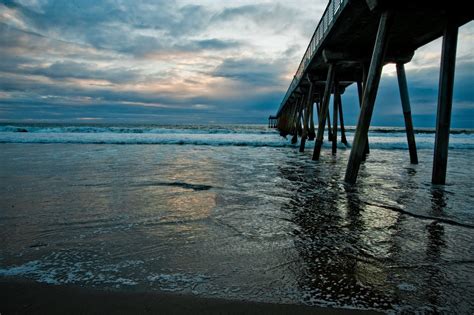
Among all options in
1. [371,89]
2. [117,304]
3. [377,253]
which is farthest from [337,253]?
[371,89]

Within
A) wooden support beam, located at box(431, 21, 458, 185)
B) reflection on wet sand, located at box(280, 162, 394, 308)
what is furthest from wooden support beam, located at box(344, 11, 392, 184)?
reflection on wet sand, located at box(280, 162, 394, 308)

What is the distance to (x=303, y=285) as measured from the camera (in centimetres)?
181

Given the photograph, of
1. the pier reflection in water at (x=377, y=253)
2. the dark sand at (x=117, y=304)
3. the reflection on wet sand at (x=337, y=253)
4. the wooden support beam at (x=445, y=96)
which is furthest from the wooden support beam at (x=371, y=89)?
the dark sand at (x=117, y=304)

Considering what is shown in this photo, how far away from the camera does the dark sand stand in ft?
5.05

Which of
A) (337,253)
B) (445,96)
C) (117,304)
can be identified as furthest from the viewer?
(445,96)

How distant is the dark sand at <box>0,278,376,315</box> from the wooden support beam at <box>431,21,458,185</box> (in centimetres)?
546

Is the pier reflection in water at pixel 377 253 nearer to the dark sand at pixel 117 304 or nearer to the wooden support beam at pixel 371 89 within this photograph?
the dark sand at pixel 117 304

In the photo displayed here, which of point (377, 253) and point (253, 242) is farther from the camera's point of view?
point (253, 242)

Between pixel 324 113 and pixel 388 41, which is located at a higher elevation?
pixel 388 41

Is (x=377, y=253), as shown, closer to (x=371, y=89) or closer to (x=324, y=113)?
(x=371, y=89)

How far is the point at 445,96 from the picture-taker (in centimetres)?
568

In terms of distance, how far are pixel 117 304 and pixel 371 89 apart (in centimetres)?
558

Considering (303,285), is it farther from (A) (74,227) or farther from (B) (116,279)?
(A) (74,227)

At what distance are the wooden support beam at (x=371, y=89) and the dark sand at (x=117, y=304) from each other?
4.63 m
